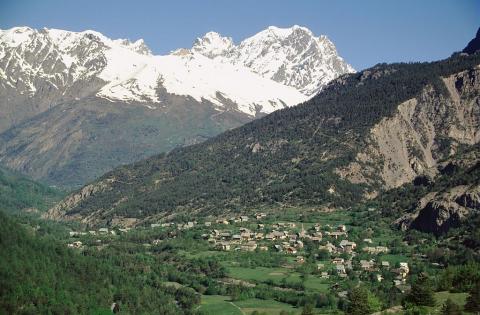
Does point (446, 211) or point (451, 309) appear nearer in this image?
point (451, 309)

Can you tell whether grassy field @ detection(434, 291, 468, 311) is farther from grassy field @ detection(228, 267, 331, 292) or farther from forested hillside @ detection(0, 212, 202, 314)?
forested hillside @ detection(0, 212, 202, 314)

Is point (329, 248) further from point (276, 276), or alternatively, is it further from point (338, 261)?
point (276, 276)

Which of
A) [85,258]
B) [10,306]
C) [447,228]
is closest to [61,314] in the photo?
[10,306]

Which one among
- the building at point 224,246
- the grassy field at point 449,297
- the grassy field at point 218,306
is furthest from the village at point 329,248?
the grassy field at point 449,297

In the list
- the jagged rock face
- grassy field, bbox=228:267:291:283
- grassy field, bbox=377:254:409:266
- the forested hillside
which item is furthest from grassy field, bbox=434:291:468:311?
the jagged rock face

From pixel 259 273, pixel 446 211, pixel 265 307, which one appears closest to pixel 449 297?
pixel 265 307

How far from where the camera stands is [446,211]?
599ft

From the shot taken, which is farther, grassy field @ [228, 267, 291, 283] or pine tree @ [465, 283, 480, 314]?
grassy field @ [228, 267, 291, 283]

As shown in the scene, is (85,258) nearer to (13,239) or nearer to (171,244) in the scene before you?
(13,239)

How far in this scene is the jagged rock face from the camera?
18000cm

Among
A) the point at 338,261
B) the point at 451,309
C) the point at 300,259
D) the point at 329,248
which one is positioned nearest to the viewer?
the point at 451,309

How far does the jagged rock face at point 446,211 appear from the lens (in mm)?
180000

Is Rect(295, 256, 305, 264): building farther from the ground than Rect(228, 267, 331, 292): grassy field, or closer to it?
farther from the ground

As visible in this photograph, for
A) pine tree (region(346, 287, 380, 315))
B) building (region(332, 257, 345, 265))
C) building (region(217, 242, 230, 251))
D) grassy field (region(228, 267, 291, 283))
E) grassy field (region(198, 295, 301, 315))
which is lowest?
grassy field (region(198, 295, 301, 315))
